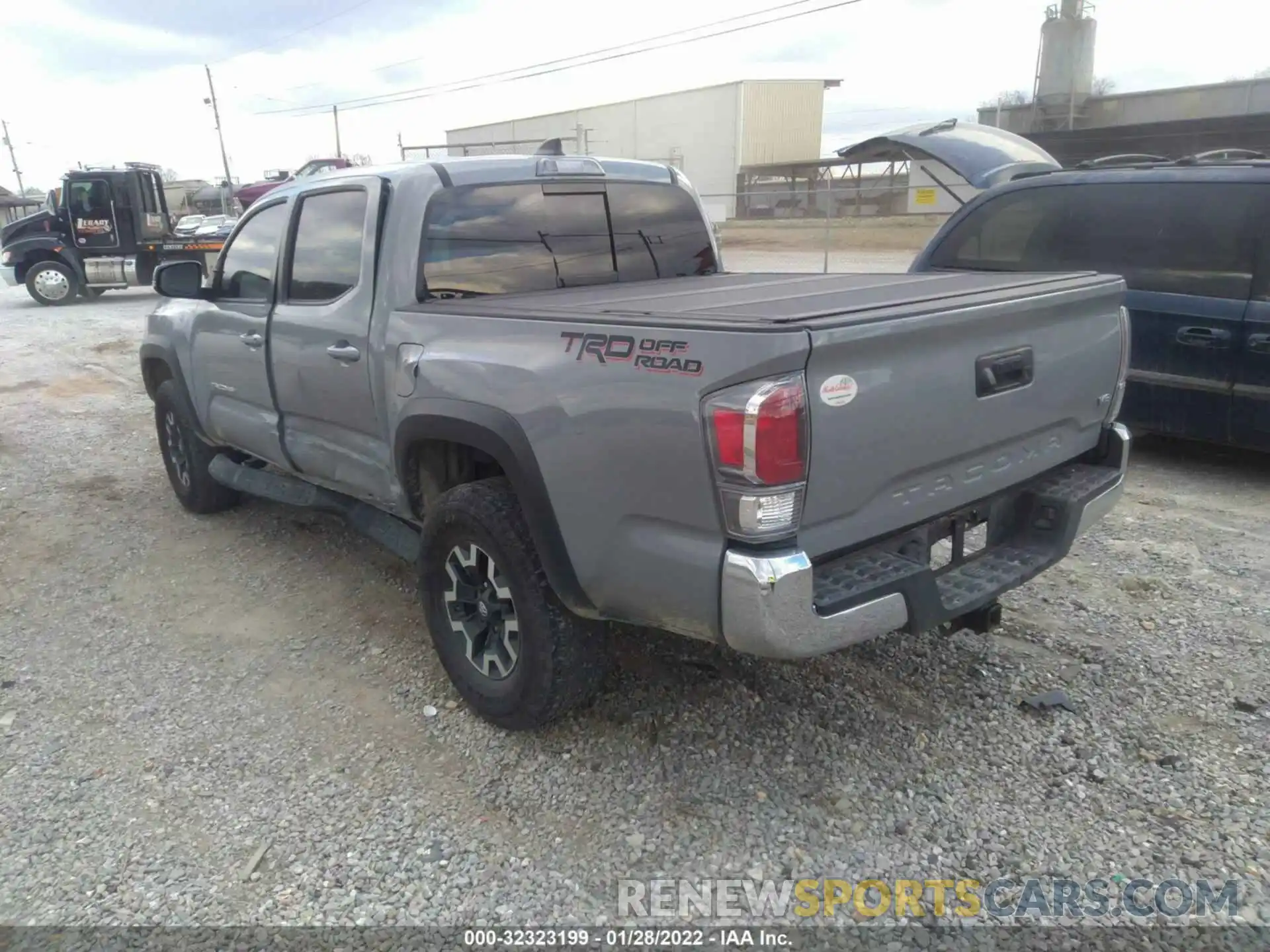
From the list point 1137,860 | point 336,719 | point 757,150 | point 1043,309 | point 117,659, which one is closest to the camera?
point 1137,860

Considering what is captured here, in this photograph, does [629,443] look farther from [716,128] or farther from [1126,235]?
[716,128]

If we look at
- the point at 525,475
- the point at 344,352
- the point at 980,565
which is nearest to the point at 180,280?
the point at 344,352

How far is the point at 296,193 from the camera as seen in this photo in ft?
14.4

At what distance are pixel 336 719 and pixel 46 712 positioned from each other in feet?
3.78

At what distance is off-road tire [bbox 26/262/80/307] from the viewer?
1900cm

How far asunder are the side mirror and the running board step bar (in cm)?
95

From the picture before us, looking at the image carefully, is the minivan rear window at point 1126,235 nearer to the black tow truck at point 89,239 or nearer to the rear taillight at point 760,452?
the rear taillight at point 760,452

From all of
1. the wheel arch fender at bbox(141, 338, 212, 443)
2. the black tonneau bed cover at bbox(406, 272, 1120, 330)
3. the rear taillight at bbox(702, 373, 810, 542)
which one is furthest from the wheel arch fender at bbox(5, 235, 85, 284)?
the rear taillight at bbox(702, 373, 810, 542)

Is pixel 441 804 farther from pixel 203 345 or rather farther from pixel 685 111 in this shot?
pixel 685 111

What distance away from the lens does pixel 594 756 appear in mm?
3221

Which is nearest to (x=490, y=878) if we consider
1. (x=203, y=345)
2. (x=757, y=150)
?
(x=203, y=345)

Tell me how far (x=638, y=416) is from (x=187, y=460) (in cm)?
418

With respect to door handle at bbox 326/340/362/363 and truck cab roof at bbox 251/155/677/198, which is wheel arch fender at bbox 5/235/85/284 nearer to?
truck cab roof at bbox 251/155/677/198

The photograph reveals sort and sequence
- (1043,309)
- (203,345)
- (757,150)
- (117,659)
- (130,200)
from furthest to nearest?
1. (757,150)
2. (130,200)
3. (203,345)
4. (117,659)
5. (1043,309)
